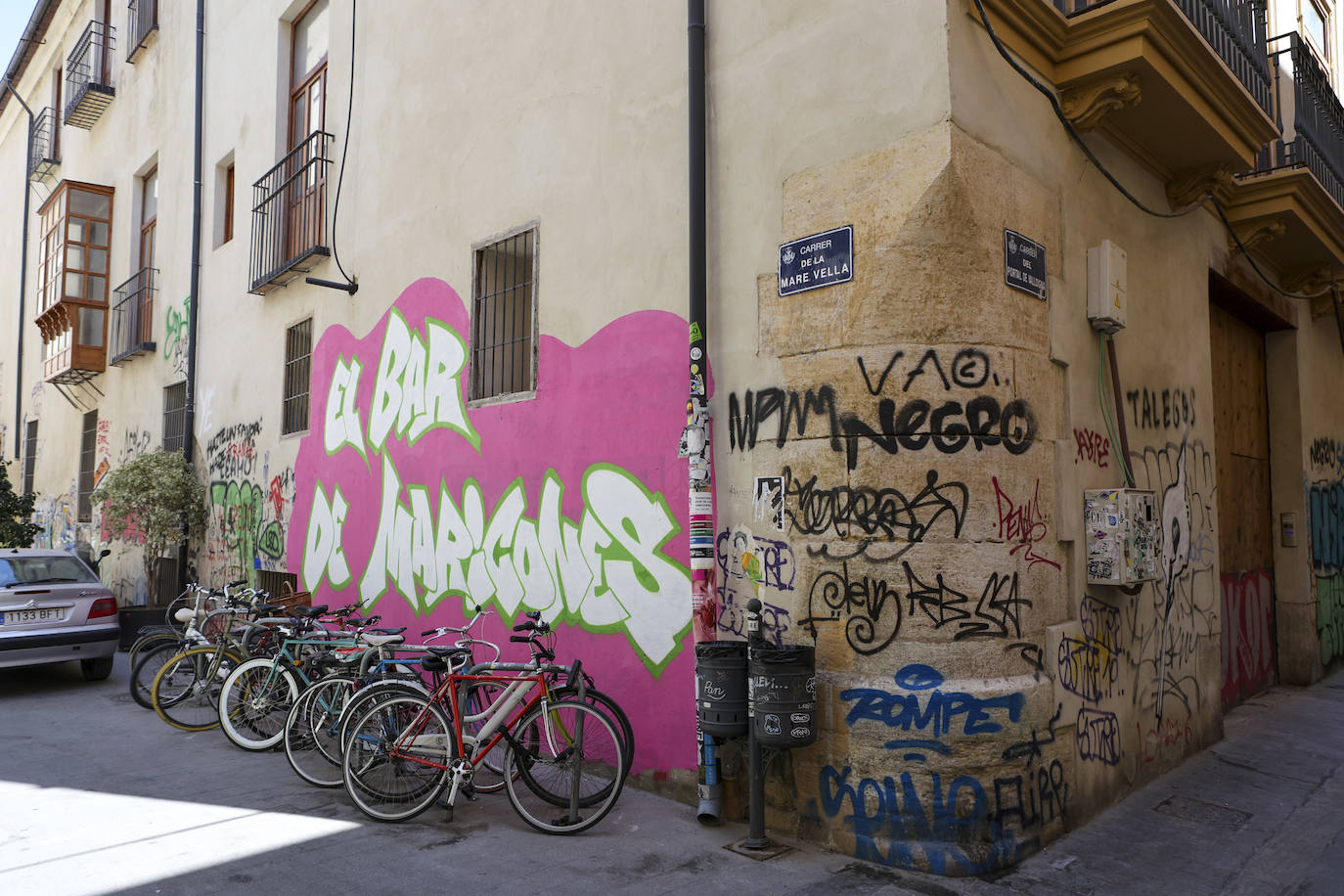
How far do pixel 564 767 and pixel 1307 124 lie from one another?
8645 millimetres

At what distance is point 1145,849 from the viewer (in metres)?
4.68

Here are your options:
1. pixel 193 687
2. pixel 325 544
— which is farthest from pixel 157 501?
pixel 193 687

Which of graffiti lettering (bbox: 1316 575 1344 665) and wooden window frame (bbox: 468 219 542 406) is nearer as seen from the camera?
wooden window frame (bbox: 468 219 542 406)

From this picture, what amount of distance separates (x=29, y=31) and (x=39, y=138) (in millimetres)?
2170

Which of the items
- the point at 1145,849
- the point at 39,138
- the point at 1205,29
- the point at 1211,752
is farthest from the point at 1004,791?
the point at 39,138

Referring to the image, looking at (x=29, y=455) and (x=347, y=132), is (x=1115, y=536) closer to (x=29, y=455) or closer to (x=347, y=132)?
(x=347, y=132)

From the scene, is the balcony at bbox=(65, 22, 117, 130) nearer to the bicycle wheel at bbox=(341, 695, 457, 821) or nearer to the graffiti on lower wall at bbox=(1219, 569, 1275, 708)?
the bicycle wheel at bbox=(341, 695, 457, 821)

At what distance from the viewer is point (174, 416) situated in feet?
43.2

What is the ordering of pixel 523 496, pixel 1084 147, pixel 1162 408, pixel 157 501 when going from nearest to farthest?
pixel 1084 147
pixel 1162 408
pixel 523 496
pixel 157 501

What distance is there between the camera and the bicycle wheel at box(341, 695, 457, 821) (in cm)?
510

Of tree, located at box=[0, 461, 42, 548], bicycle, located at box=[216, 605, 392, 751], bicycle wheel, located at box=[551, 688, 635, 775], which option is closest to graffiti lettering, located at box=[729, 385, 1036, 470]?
bicycle wheel, located at box=[551, 688, 635, 775]

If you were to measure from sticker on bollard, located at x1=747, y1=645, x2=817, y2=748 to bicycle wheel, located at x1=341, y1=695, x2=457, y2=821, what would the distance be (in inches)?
69.3

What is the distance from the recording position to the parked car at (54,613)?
27.9 ft

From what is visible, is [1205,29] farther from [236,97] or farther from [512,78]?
[236,97]
